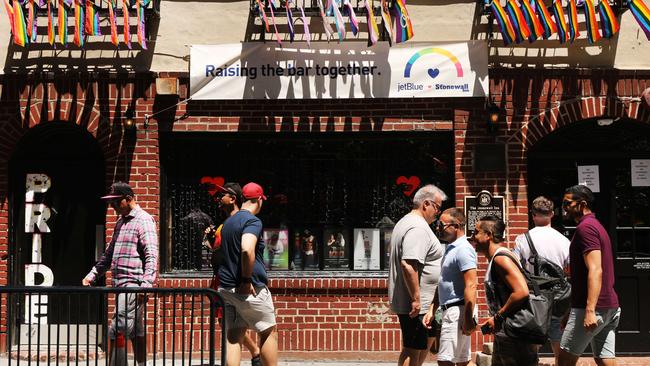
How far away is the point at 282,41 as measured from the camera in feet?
30.6

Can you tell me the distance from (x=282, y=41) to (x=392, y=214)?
234cm

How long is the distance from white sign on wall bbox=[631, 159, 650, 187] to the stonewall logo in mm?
2184

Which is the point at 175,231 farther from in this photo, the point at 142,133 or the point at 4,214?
the point at 4,214

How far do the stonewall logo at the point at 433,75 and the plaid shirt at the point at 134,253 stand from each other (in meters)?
3.46

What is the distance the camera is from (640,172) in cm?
952

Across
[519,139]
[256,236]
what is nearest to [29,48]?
[256,236]

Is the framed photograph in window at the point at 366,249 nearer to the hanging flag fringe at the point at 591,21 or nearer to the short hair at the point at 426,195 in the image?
the short hair at the point at 426,195

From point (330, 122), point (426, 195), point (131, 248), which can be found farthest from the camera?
point (330, 122)

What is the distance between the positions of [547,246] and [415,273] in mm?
1421

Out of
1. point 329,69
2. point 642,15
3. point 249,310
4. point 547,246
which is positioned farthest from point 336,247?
point 642,15

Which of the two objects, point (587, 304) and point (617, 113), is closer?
point (587, 304)

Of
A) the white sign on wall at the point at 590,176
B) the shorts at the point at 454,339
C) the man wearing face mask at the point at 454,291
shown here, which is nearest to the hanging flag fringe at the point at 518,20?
the white sign on wall at the point at 590,176

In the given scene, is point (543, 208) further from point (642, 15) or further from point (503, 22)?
point (642, 15)

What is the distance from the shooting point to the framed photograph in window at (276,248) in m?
9.53
